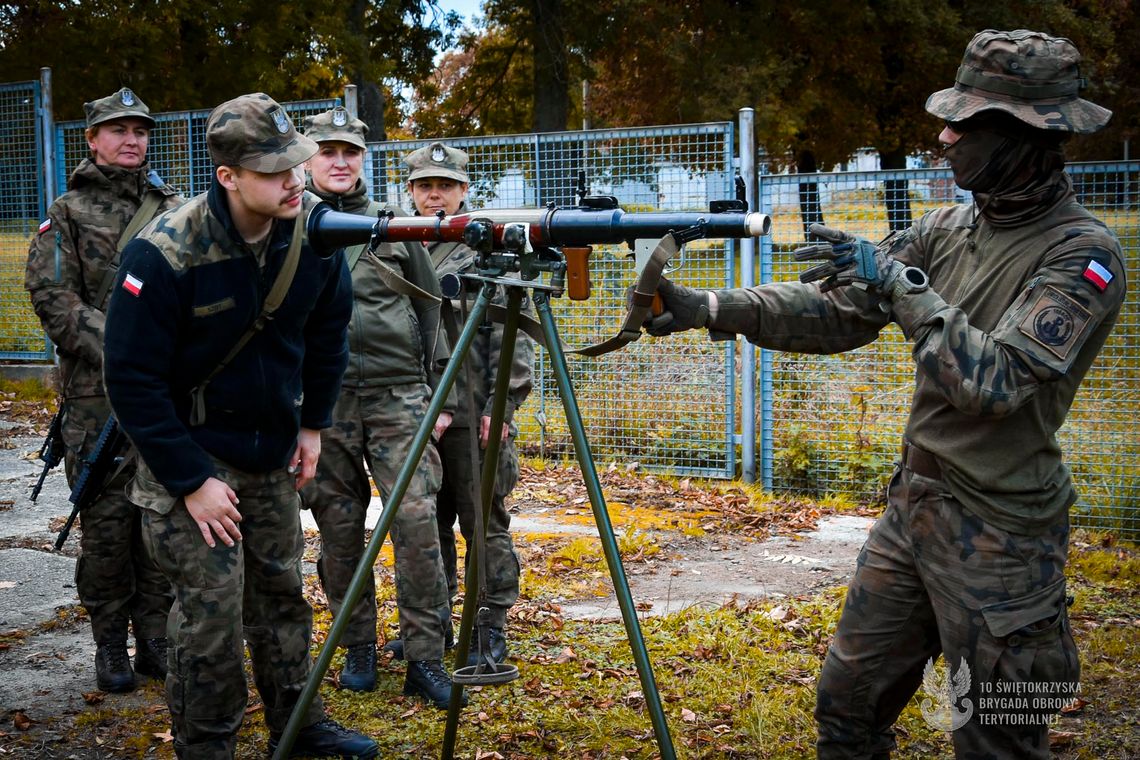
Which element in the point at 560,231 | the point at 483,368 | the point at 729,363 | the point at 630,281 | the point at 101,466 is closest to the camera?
the point at 560,231

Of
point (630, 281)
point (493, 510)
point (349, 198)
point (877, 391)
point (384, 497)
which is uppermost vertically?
point (349, 198)

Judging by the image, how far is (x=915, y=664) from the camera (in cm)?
325

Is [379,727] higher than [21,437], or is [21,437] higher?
[21,437]

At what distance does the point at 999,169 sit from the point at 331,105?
6892 mm

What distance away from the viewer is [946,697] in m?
3.98

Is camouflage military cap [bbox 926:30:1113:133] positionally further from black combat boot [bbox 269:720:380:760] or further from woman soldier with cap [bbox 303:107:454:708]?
black combat boot [bbox 269:720:380:760]

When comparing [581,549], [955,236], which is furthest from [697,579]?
[955,236]

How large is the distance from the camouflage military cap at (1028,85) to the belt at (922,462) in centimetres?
94

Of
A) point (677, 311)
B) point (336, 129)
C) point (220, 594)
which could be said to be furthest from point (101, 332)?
point (677, 311)

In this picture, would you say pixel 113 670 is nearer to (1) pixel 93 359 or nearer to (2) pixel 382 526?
(1) pixel 93 359

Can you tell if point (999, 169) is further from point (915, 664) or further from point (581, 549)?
point (581, 549)

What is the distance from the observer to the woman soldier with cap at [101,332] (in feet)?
16.1

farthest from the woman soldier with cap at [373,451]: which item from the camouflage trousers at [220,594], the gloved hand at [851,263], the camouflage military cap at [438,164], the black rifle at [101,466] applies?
the gloved hand at [851,263]

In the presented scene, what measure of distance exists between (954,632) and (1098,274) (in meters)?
1.03
